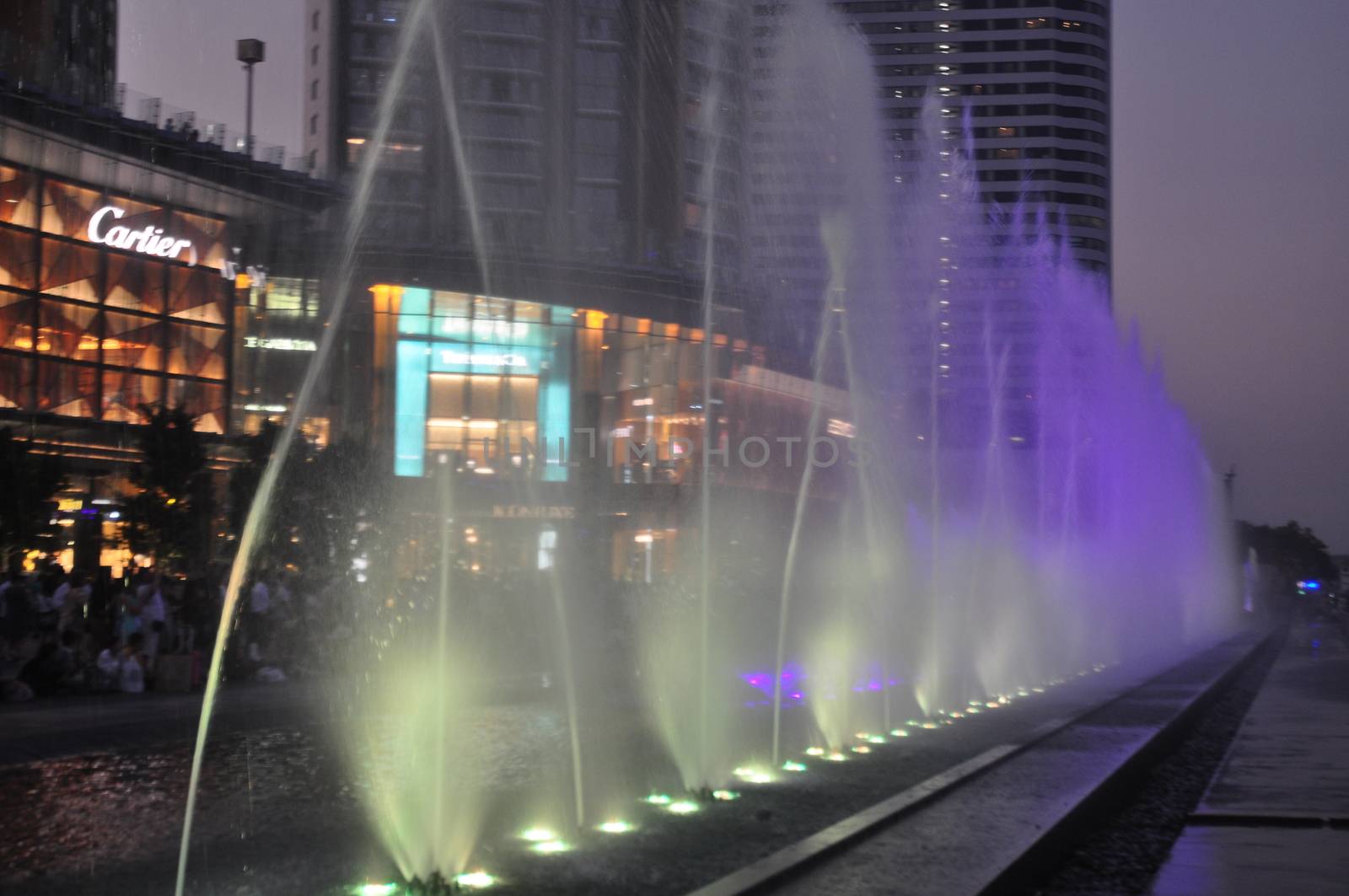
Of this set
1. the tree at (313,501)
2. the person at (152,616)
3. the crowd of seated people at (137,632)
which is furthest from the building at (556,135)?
the person at (152,616)

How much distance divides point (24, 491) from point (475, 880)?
76.1 feet

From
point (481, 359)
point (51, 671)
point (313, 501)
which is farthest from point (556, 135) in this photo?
point (51, 671)

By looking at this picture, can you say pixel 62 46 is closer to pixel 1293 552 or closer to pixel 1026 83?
pixel 1026 83

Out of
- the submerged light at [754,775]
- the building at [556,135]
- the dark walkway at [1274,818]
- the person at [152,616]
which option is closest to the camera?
the dark walkway at [1274,818]

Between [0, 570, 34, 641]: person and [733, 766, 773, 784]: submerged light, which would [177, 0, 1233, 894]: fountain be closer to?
[733, 766, 773, 784]: submerged light

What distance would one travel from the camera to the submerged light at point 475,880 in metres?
7.49

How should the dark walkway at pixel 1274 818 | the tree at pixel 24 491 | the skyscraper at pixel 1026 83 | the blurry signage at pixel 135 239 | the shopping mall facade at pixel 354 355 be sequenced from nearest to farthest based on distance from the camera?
the dark walkway at pixel 1274 818 → the tree at pixel 24 491 → the shopping mall facade at pixel 354 355 → the blurry signage at pixel 135 239 → the skyscraper at pixel 1026 83

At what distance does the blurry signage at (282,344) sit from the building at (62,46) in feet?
30.6

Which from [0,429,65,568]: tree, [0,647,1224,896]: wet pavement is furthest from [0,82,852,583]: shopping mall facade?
[0,647,1224,896]: wet pavement

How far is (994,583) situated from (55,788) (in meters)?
21.1

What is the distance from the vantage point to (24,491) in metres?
27.9

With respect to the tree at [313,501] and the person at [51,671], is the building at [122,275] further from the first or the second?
the person at [51,671]

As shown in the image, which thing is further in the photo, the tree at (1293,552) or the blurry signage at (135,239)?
the tree at (1293,552)

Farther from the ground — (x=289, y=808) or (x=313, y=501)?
(x=313, y=501)
